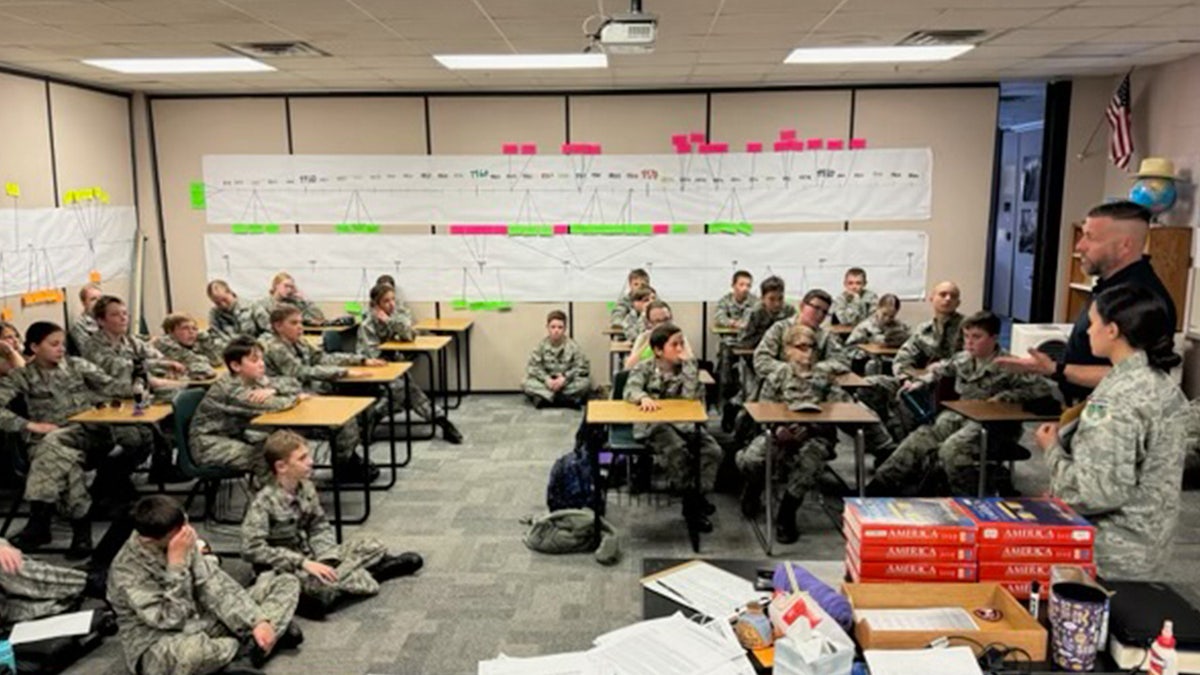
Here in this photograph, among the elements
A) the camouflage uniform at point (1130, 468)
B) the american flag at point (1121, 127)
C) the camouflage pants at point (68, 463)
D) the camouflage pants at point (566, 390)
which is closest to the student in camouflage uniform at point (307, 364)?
the camouflage pants at point (68, 463)

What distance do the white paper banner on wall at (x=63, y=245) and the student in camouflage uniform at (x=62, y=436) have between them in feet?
5.44

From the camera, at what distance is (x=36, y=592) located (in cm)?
354

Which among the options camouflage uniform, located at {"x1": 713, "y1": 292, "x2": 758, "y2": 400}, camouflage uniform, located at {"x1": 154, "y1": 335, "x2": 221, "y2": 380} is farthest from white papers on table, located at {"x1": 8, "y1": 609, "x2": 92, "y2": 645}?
camouflage uniform, located at {"x1": 713, "y1": 292, "x2": 758, "y2": 400}

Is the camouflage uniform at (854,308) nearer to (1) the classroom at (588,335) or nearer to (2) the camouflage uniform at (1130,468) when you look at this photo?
(1) the classroom at (588,335)

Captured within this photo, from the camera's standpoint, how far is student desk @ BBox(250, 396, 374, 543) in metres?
4.30

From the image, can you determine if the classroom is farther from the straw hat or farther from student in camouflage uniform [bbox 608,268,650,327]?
A: student in camouflage uniform [bbox 608,268,650,327]

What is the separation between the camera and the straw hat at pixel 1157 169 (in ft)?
20.0

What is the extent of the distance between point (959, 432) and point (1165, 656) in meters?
3.34

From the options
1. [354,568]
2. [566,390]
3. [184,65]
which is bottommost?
[354,568]

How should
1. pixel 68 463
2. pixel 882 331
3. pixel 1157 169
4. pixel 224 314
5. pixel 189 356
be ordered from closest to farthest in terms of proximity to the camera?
pixel 68 463 < pixel 189 356 < pixel 1157 169 < pixel 882 331 < pixel 224 314

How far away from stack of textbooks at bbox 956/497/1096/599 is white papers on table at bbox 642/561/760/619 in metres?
0.59

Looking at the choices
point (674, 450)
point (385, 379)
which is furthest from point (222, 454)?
point (674, 450)

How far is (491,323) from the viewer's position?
26.4 ft

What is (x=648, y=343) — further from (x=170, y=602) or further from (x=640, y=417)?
(x=170, y=602)
